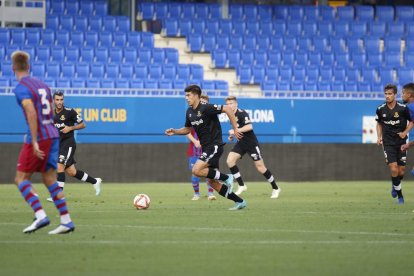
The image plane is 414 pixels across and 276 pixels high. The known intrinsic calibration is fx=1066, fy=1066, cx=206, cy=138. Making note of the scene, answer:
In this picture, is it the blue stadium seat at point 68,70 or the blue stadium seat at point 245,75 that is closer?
the blue stadium seat at point 68,70

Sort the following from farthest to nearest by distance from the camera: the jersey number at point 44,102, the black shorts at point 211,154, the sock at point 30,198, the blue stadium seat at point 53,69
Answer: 1. the blue stadium seat at point 53,69
2. the black shorts at point 211,154
3. the sock at point 30,198
4. the jersey number at point 44,102

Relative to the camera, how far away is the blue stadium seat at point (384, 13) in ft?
135

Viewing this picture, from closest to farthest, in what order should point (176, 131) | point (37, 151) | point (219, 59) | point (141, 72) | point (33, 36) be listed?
point (37, 151), point (176, 131), point (141, 72), point (33, 36), point (219, 59)

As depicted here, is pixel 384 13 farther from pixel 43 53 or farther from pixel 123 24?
pixel 43 53

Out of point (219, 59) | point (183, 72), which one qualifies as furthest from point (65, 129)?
point (219, 59)

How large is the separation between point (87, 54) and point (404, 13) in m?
13.8

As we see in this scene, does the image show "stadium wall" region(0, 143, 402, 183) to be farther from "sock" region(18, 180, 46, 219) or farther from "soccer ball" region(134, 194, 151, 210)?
"sock" region(18, 180, 46, 219)

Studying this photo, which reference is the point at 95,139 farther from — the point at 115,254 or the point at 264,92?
the point at 115,254

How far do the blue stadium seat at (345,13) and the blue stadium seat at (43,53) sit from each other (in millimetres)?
12206

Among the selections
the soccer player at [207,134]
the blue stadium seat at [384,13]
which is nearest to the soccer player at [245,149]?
the soccer player at [207,134]

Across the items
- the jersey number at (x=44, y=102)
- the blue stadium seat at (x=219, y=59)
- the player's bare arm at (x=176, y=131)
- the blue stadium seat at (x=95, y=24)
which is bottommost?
the blue stadium seat at (x=219, y=59)

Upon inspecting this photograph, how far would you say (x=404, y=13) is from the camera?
41.4 metres

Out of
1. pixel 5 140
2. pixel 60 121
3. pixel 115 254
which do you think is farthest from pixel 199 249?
pixel 5 140

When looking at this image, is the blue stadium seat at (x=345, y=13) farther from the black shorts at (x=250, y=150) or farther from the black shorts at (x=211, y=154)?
the black shorts at (x=211, y=154)
